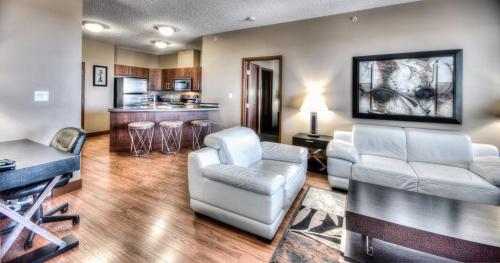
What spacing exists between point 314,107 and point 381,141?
1.16m

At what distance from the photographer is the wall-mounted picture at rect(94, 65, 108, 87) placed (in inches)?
258

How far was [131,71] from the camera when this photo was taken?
7469 millimetres

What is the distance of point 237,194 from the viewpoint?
1.98m

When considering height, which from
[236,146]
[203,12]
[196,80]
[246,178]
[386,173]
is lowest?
[386,173]

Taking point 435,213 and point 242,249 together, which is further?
point 242,249

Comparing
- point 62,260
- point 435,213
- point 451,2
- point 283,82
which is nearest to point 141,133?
point 283,82

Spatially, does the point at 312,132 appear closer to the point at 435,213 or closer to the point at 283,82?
the point at 283,82

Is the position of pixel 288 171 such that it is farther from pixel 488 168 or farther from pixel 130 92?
pixel 130 92

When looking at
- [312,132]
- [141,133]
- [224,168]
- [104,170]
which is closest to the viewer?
[224,168]

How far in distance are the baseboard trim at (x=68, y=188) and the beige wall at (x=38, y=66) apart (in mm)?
601

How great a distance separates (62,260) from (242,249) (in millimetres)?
1346

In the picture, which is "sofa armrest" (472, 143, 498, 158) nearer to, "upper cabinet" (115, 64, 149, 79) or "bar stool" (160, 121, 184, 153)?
"bar stool" (160, 121, 184, 153)

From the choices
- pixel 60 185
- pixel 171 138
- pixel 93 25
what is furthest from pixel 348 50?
pixel 93 25

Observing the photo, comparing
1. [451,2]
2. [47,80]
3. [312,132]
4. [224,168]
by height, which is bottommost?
[224,168]
